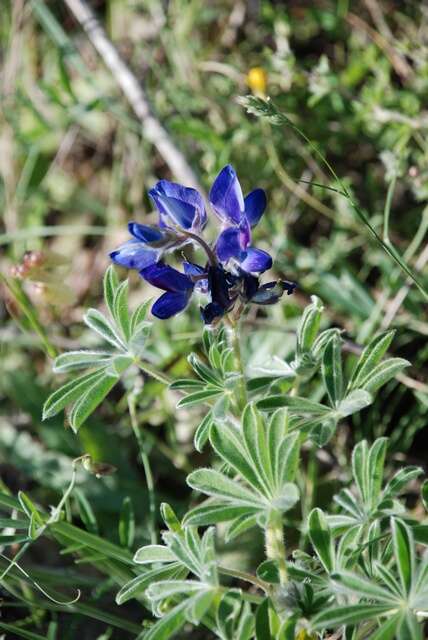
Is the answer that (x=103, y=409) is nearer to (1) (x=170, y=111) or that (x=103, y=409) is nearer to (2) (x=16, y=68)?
(1) (x=170, y=111)

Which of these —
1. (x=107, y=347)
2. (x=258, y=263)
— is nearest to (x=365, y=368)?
(x=258, y=263)

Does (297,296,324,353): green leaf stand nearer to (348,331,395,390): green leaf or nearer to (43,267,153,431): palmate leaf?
(348,331,395,390): green leaf

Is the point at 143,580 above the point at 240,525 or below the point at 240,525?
below

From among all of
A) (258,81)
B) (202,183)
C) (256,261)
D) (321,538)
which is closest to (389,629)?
(321,538)

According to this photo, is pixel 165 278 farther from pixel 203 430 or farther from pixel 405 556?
pixel 405 556

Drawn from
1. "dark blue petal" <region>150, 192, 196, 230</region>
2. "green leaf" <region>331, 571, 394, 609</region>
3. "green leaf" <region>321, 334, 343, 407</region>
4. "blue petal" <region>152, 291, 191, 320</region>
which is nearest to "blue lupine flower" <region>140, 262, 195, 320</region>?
"blue petal" <region>152, 291, 191, 320</region>

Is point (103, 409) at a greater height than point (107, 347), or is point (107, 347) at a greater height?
point (107, 347)
